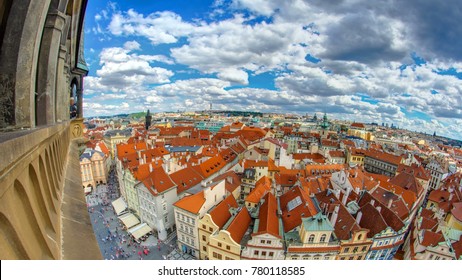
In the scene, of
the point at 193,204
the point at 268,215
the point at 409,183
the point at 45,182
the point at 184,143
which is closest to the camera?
the point at 45,182

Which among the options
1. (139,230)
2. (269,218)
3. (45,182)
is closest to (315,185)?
(269,218)

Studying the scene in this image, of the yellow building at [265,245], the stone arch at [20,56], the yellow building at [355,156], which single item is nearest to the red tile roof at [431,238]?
the yellow building at [265,245]

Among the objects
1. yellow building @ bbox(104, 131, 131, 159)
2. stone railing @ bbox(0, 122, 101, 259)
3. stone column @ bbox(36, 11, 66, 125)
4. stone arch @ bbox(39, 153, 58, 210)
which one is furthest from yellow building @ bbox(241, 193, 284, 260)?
yellow building @ bbox(104, 131, 131, 159)

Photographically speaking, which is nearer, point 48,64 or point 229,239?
point 48,64

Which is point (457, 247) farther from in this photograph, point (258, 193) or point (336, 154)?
point (336, 154)

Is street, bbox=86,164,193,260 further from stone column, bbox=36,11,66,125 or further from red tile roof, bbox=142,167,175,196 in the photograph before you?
stone column, bbox=36,11,66,125

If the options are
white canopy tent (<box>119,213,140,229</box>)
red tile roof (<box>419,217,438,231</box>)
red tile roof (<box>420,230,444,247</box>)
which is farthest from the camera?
white canopy tent (<box>119,213,140,229</box>)

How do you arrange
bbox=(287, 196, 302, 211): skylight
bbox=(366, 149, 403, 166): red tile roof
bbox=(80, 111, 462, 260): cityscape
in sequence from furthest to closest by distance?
bbox=(366, 149, 403, 166): red tile roof
bbox=(287, 196, 302, 211): skylight
bbox=(80, 111, 462, 260): cityscape
